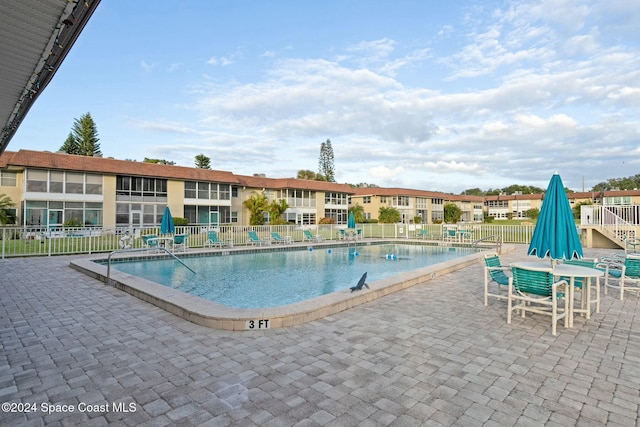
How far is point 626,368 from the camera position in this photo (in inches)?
130

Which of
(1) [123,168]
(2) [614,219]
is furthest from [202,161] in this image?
(2) [614,219]

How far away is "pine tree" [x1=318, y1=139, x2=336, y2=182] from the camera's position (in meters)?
61.9

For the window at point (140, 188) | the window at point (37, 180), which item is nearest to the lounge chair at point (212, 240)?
the window at point (140, 188)

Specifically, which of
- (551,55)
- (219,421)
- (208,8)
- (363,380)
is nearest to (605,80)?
(551,55)

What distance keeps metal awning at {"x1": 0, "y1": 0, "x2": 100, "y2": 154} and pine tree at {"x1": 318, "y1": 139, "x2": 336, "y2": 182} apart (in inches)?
2264

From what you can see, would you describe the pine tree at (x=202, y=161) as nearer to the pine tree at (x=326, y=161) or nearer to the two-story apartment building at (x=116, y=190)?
the pine tree at (x=326, y=161)

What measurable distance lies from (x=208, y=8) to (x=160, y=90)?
5.11 meters

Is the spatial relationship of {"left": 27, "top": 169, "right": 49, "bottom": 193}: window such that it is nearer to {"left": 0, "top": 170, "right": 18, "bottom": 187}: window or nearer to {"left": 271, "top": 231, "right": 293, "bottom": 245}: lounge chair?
{"left": 0, "top": 170, "right": 18, "bottom": 187}: window

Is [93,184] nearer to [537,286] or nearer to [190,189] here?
[190,189]

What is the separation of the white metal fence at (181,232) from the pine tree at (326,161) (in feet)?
131

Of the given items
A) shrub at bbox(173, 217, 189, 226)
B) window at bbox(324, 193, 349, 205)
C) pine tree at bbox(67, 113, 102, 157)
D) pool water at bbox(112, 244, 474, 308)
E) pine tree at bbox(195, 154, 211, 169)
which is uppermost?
pine tree at bbox(67, 113, 102, 157)

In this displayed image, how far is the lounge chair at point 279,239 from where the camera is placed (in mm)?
17938

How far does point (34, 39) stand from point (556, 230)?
691cm

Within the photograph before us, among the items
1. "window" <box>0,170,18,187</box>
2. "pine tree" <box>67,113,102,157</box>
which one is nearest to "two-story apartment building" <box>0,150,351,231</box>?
"window" <box>0,170,18,187</box>
